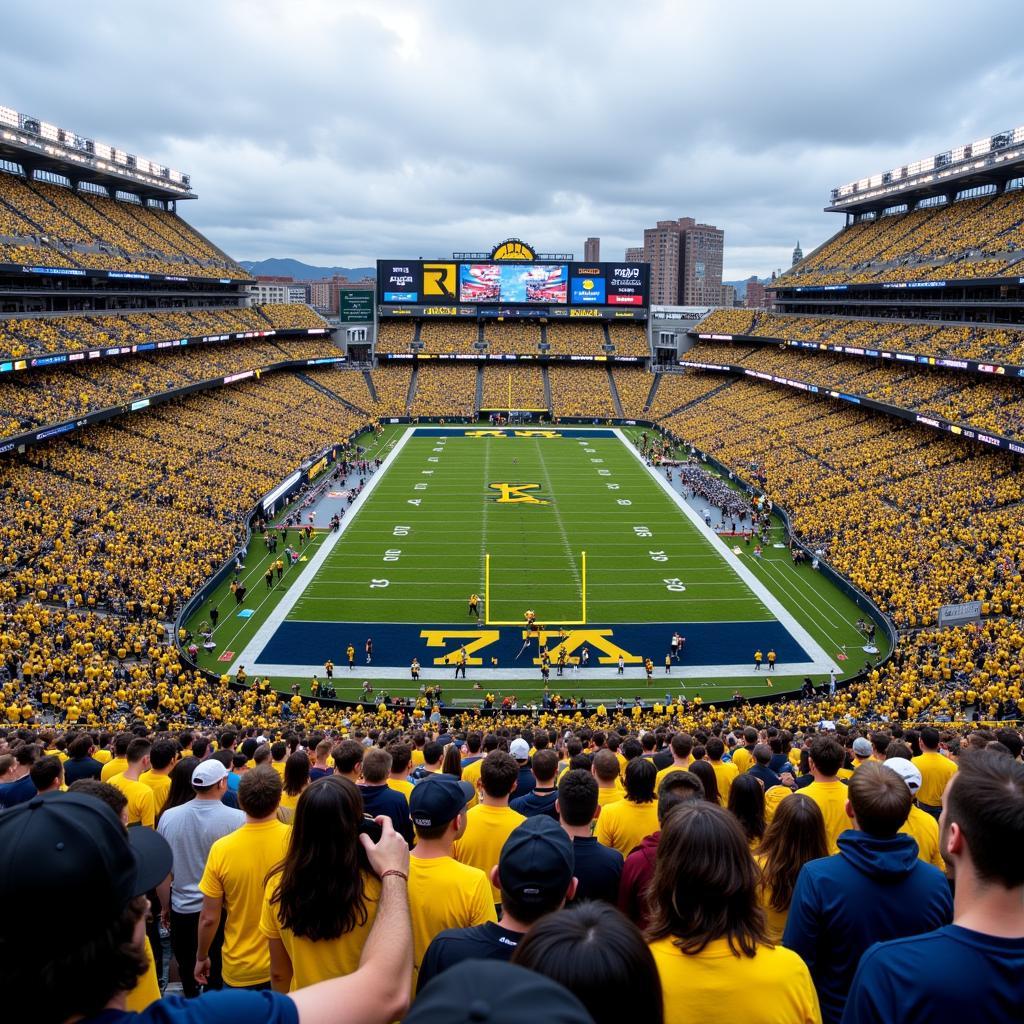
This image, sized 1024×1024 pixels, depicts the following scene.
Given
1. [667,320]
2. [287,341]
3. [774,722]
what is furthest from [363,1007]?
[667,320]

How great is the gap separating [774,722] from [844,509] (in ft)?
67.0

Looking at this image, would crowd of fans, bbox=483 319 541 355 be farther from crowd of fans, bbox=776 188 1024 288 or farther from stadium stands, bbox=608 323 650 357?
crowd of fans, bbox=776 188 1024 288

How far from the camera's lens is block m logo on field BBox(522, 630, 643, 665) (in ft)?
81.4

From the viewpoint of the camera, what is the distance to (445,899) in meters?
3.88

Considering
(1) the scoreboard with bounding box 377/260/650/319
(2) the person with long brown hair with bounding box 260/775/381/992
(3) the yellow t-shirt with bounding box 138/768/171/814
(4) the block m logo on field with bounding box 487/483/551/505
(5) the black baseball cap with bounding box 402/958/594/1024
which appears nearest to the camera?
(5) the black baseball cap with bounding box 402/958/594/1024

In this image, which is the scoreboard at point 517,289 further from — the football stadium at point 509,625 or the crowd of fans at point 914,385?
the crowd of fans at point 914,385

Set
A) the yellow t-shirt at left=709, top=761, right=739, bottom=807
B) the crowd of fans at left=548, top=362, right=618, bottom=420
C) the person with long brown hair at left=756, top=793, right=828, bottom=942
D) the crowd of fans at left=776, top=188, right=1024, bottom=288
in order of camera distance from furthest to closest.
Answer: the crowd of fans at left=548, top=362, right=618, bottom=420
the crowd of fans at left=776, top=188, right=1024, bottom=288
the yellow t-shirt at left=709, top=761, right=739, bottom=807
the person with long brown hair at left=756, top=793, right=828, bottom=942

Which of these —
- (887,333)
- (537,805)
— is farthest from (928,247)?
(537,805)

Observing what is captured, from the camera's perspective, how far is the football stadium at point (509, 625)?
2518 millimetres

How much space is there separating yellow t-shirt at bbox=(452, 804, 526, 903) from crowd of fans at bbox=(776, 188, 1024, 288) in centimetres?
4654

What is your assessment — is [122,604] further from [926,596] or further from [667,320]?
[667,320]

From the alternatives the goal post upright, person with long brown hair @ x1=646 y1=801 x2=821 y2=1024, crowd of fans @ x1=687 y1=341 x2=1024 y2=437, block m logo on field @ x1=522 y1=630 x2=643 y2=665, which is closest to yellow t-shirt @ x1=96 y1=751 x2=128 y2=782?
person with long brown hair @ x1=646 y1=801 x2=821 y2=1024

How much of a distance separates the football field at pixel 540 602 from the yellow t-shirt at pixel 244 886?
59.6 ft

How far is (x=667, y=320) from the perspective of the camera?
84312 millimetres
